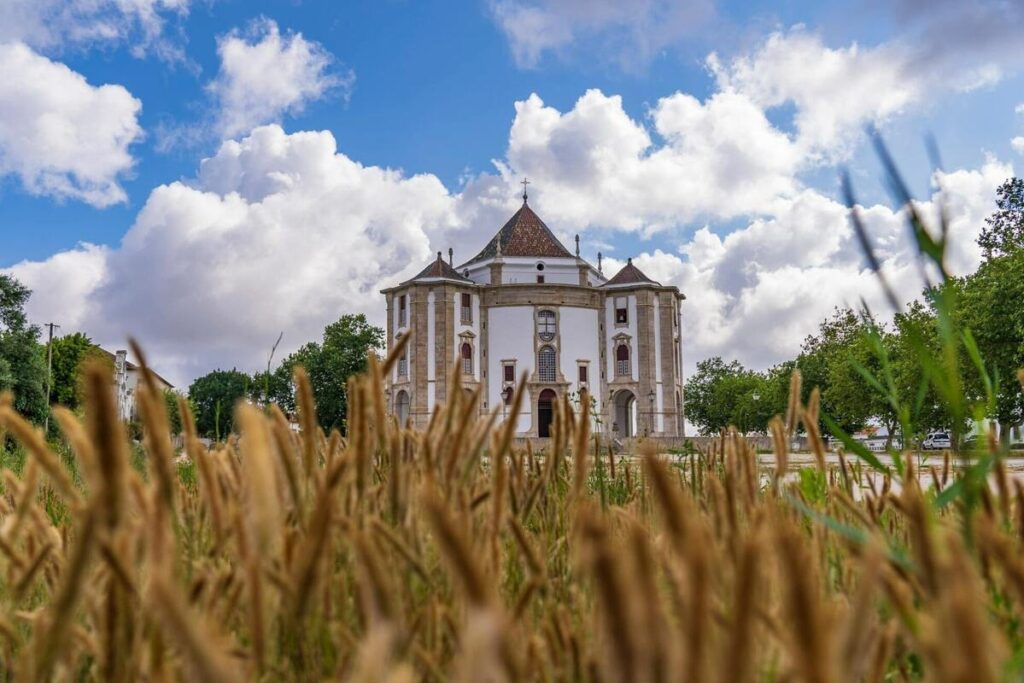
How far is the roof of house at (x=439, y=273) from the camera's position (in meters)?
53.7

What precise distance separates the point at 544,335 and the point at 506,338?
2.24m

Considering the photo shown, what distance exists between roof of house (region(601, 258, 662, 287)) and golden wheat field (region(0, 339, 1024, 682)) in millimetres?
54821

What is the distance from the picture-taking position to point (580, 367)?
54.2m

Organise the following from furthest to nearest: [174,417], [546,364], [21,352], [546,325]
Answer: [546,325]
[546,364]
[21,352]
[174,417]

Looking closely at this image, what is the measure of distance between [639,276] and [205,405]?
39.9 m

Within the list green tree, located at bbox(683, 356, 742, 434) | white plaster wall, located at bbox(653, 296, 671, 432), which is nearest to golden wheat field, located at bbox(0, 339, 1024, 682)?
white plaster wall, located at bbox(653, 296, 671, 432)

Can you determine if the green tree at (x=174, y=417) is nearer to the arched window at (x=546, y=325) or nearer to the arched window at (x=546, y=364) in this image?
the arched window at (x=546, y=364)

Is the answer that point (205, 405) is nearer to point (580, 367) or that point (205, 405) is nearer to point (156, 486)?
point (580, 367)

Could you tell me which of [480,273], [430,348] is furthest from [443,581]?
[480,273]

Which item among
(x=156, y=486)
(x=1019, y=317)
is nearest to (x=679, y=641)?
(x=156, y=486)

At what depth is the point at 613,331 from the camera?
55500 mm

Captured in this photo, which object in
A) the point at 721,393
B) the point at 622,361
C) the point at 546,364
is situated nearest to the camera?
the point at 546,364

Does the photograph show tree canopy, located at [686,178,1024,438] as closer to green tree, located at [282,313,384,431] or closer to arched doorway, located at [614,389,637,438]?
arched doorway, located at [614,389,637,438]

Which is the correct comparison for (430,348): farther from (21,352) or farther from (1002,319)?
(1002,319)
